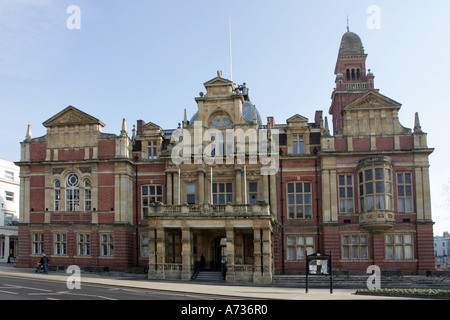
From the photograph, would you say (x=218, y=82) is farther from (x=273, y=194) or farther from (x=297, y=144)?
(x=273, y=194)

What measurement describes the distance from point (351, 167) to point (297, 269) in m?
10.2

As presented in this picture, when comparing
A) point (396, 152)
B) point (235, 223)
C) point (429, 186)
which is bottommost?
point (235, 223)

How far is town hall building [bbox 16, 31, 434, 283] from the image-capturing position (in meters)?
46.0

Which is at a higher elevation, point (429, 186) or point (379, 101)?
point (379, 101)

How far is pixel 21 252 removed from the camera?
50.2 metres

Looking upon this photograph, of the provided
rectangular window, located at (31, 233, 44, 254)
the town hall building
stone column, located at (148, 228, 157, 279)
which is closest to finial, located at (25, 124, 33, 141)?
the town hall building

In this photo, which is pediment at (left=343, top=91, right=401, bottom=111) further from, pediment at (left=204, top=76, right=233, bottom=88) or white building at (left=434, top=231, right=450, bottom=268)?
Result: white building at (left=434, top=231, right=450, bottom=268)

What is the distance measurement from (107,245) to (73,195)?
5.76 meters

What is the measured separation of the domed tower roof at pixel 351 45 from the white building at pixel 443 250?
74805 mm

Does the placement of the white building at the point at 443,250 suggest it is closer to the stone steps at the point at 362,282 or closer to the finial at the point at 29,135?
the stone steps at the point at 362,282

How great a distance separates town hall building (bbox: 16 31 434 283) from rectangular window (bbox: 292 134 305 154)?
93 mm
